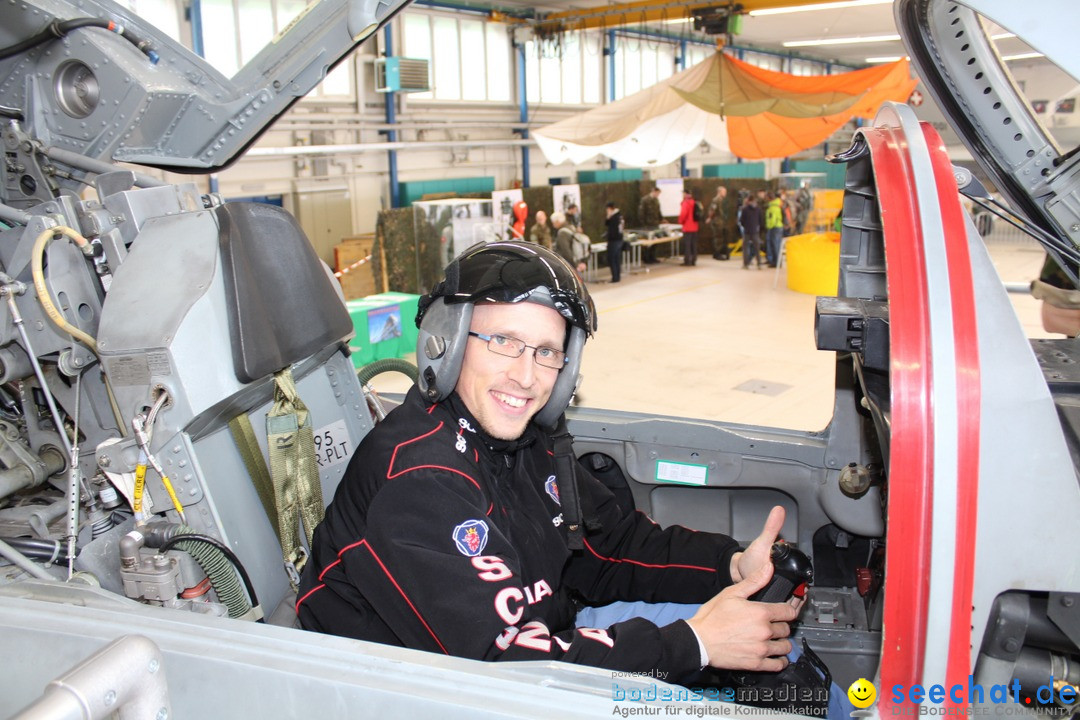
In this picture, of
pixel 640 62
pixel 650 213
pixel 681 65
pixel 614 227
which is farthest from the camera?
pixel 681 65

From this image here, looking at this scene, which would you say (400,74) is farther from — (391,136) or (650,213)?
(650,213)

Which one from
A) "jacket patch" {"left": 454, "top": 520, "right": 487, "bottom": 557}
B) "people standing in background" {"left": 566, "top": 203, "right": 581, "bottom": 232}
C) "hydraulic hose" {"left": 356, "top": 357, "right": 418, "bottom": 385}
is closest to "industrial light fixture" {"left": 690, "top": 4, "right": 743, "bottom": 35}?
"people standing in background" {"left": 566, "top": 203, "right": 581, "bottom": 232}

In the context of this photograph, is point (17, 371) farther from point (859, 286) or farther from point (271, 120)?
point (859, 286)

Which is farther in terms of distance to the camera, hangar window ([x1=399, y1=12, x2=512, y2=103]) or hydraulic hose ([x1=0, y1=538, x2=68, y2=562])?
hangar window ([x1=399, y1=12, x2=512, y2=103])

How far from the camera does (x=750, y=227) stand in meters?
13.5

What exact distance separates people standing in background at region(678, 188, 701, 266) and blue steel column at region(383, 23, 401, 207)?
4.93 metres

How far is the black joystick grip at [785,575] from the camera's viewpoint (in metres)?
1.59

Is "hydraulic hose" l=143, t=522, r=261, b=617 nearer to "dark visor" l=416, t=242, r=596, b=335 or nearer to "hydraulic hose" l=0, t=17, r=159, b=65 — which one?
"dark visor" l=416, t=242, r=596, b=335

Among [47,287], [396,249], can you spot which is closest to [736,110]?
[396,249]

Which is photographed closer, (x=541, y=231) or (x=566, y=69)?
(x=541, y=231)

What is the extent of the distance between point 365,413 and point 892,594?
4.58 feet

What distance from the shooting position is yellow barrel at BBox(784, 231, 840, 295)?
413 inches

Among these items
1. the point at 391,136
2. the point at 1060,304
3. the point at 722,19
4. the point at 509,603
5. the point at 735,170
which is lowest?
the point at 509,603

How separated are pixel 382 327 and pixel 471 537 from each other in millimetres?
5937
